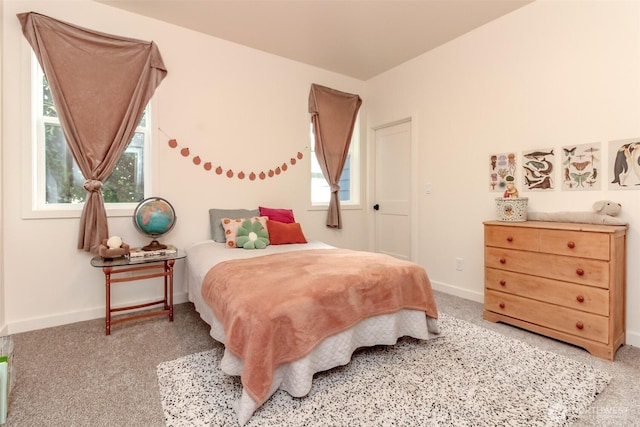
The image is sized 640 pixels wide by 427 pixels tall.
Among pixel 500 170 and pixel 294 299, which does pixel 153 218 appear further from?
pixel 500 170

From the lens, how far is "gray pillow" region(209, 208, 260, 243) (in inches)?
119

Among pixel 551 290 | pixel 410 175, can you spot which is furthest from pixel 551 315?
pixel 410 175

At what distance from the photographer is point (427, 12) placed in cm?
276

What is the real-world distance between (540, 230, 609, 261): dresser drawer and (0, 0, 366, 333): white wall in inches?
92.1

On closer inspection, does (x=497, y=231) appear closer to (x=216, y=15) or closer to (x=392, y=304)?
(x=392, y=304)

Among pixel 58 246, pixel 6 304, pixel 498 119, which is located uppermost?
pixel 498 119

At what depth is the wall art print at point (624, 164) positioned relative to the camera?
2.13m

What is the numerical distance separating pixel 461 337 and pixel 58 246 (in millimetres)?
3177

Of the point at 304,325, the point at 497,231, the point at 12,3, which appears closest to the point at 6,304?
the point at 12,3

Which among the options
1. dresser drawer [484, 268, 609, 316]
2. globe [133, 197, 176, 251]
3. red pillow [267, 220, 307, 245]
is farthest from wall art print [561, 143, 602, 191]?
globe [133, 197, 176, 251]

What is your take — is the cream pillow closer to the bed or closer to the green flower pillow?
the green flower pillow

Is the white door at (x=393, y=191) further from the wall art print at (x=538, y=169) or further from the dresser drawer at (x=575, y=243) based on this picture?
the dresser drawer at (x=575, y=243)

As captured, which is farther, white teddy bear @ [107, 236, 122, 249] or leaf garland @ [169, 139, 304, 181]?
leaf garland @ [169, 139, 304, 181]

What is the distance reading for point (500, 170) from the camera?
2869 millimetres
